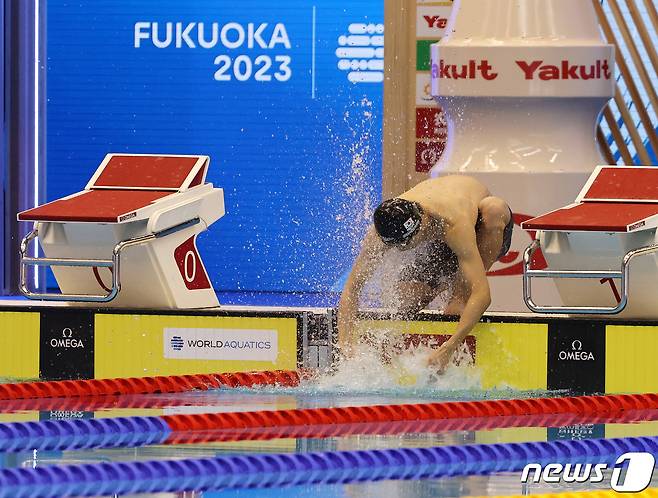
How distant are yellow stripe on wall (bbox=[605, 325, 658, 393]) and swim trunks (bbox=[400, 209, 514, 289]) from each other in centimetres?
64

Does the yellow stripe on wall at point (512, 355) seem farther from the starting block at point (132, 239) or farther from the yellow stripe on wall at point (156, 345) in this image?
the starting block at point (132, 239)

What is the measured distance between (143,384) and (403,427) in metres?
1.38

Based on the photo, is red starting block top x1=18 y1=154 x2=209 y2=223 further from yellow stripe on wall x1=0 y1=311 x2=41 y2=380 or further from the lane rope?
the lane rope

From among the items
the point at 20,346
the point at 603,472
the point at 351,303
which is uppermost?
the point at 351,303

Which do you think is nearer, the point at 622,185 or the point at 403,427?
the point at 403,427

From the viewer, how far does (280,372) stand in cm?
673

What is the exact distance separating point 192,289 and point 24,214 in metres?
0.81

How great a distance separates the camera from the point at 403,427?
220 inches

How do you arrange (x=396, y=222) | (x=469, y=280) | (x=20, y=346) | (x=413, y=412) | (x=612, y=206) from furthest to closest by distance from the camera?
1. (x=20, y=346)
2. (x=612, y=206)
3. (x=469, y=280)
4. (x=396, y=222)
5. (x=413, y=412)

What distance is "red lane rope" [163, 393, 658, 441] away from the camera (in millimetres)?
5504

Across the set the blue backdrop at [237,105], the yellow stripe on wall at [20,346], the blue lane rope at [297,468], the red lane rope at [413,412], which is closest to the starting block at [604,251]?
the red lane rope at [413,412]

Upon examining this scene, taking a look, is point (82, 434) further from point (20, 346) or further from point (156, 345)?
point (20, 346)

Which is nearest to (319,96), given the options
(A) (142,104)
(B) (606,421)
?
(A) (142,104)

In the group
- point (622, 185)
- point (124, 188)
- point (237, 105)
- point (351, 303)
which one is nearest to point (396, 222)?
point (351, 303)
